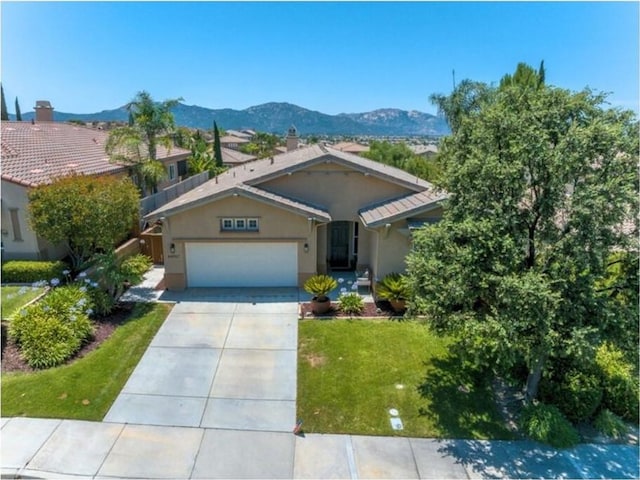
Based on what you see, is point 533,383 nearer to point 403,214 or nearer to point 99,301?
point 403,214

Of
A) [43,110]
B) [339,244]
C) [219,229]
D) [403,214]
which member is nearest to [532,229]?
[403,214]

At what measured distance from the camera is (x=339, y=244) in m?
18.2

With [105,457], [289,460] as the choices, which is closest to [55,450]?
[105,457]

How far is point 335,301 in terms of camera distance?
15.0 metres

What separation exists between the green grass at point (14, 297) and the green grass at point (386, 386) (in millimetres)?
9106

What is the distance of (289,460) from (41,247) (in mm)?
13685

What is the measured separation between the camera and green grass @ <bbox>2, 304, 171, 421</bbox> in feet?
29.3

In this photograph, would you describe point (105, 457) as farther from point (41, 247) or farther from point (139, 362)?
point (41, 247)

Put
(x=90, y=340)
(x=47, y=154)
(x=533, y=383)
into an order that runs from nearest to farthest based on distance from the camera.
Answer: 1. (x=533, y=383)
2. (x=90, y=340)
3. (x=47, y=154)

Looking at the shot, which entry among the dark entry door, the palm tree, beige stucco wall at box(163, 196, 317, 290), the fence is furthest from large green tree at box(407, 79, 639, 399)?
the palm tree

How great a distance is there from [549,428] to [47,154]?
22900 millimetres

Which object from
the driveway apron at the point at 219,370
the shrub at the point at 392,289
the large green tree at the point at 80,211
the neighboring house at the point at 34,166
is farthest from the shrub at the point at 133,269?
the shrub at the point at 392,289

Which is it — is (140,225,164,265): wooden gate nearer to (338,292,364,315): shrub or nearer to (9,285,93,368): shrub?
(9,285,93,368): shrub

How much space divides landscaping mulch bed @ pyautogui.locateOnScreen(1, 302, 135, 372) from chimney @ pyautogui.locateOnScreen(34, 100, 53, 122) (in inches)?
945
